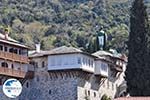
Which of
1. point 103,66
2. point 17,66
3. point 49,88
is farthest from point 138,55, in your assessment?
point 17,66

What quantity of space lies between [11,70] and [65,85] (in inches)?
339

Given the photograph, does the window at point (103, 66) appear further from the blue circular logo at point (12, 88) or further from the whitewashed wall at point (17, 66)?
the blue circular logo at point (12, 88)

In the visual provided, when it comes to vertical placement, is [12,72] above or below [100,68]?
below

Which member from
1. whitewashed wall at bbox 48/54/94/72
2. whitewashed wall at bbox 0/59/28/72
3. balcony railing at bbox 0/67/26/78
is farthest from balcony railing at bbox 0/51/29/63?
whitewashed wall at bbox 48/54/94/72

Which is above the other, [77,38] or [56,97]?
[77,38]

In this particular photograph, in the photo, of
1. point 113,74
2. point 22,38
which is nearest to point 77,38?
point 22,38

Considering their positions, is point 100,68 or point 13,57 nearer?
point 13,57

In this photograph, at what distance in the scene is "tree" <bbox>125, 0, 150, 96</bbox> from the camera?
75250mm

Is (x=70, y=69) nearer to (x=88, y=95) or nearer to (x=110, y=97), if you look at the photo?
(x=88, y=95)

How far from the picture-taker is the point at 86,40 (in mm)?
183375

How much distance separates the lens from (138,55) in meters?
77.8

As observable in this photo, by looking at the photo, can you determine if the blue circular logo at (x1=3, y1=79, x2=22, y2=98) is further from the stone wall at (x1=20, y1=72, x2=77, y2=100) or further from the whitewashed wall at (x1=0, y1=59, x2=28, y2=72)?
the stone wall at (x1=20, y1=72, x2=77, y2=100)

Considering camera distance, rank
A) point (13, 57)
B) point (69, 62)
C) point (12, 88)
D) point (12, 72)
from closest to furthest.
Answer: point (12, 88)
point (12, 72)
point (13, 57)
point (69, 62)

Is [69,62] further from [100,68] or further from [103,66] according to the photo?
[103,66]
